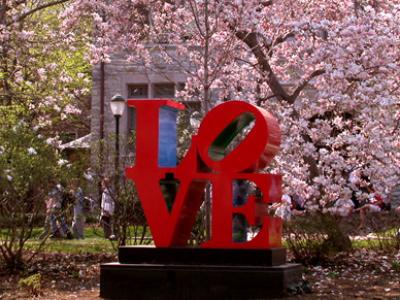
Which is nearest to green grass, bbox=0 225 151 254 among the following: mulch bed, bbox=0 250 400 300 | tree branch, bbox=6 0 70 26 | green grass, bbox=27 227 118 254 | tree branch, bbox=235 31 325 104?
green grass, bbox=27 227 118 254

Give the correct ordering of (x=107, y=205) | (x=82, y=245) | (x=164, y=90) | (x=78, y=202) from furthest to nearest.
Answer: (x=164, y=90) < (x=82, y=245) < (x=107, y=205) < (x=78, y=202)

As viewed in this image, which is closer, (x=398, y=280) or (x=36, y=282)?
(x=36, y=282)

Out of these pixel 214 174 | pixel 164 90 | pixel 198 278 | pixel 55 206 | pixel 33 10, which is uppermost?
pixel 164 90

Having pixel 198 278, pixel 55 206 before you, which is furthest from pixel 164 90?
pixel 198 278

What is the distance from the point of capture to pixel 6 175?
38.7ft

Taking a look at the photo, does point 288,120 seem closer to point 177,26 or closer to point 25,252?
point 177,26

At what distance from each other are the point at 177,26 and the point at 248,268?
644 centimetres

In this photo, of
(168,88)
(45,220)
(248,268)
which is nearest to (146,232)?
(45,220)

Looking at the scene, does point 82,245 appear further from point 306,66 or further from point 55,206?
point 306,66

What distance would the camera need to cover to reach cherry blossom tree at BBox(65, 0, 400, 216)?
42.9ft

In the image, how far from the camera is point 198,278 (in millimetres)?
9578

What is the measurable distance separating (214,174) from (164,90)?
1700 centimetres

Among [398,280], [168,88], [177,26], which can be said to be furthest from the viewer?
[168,88]

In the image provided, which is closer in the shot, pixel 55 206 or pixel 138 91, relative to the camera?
pixel 55 206
